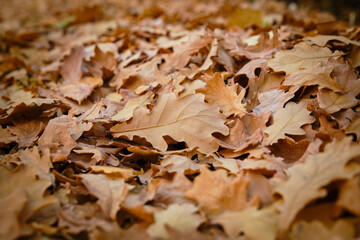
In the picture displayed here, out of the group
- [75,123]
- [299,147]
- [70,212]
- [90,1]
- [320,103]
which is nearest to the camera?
[70,212]

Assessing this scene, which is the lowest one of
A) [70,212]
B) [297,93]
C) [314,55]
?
[70,212]

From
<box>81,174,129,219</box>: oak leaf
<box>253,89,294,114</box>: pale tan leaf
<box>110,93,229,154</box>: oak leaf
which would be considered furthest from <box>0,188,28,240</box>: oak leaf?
<box>253,89,294,114</box>: pale tan leaf

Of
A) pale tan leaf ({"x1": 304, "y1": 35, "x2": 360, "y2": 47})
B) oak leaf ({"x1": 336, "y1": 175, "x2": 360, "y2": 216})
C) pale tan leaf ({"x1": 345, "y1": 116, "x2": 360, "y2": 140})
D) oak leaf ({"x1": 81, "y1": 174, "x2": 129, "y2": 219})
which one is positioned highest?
pale tan leaf ({"x1": 304, "y1": 35, "x2": 360, "y2": 47})

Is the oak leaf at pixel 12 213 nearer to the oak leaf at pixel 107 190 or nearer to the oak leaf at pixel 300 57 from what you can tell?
the oak leaf at pixel 107 190

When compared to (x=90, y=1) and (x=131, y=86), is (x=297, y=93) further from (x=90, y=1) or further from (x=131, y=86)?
(x=90, y=1)

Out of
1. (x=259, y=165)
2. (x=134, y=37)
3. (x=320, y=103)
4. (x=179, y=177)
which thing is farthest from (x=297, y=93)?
(x=134, y=37)

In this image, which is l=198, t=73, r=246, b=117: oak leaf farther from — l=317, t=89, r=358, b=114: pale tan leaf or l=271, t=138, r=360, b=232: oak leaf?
l=271, t=138, r=360, b=232: oak leaf

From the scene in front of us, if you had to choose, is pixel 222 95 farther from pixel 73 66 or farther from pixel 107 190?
pixel 73 66

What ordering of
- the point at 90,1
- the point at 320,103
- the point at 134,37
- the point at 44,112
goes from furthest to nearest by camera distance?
the point at 90,1 < the point at 134,37 < the point at 44,112 < the point at 320,103
